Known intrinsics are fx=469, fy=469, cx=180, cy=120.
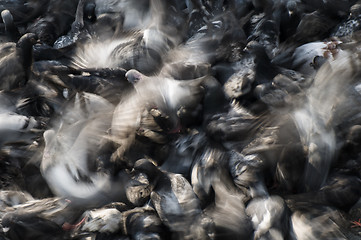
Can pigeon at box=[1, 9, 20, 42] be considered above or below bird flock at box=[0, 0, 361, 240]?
above

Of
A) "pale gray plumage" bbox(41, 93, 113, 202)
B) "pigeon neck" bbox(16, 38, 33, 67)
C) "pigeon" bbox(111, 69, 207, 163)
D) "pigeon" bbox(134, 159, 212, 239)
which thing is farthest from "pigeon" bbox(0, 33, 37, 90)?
"pigeon" bbox(134, 159, 212, 239)

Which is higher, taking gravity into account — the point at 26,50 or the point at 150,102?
the point at 26,50

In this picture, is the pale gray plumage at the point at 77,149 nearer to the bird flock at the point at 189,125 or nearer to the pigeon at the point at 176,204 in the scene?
the bird flock at the point at 189,125

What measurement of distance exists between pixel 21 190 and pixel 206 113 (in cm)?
130

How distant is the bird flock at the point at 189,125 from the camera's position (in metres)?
2.60

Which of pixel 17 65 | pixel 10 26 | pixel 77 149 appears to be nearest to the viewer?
pixel 77 149

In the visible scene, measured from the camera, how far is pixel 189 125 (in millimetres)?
3170

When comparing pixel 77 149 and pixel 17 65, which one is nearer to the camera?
pixel 77 149

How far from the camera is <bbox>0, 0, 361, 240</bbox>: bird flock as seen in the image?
2596 millimetres

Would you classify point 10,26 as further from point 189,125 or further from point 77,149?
point 189,125

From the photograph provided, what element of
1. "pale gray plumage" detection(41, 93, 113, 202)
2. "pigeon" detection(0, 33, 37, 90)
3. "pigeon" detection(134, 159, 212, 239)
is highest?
"pigeon" detection(0, 33, 37, 90)

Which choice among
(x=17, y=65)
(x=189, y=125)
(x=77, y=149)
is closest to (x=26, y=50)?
(x=17, y=65)

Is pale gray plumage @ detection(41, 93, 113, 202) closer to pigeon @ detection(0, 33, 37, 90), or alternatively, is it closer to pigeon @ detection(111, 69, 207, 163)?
pigeon @ detection(111, 69, 207, 163)

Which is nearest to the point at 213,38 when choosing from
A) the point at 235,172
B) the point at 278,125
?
the point at 278,125
